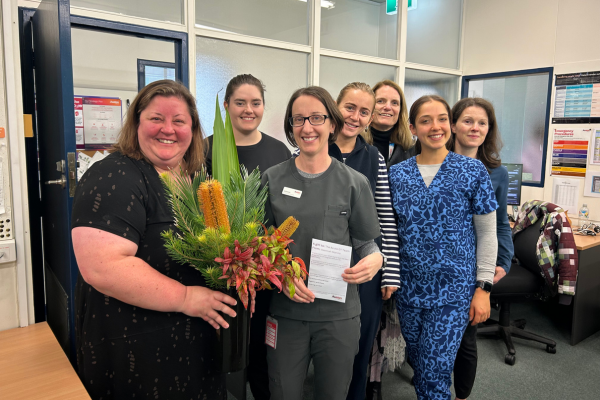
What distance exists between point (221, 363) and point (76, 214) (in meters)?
0.55

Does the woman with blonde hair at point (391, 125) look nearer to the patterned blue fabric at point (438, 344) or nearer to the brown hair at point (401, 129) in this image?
the brown hair at point (401, 129)

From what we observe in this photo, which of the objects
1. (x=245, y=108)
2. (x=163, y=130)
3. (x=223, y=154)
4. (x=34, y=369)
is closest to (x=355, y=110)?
(x=245, y=108)

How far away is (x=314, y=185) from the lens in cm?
140

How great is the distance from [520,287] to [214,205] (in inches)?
104

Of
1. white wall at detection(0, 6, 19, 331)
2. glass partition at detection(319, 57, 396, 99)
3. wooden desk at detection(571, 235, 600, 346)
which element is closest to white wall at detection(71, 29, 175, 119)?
white wall at detection(0, 6, 19, 331)

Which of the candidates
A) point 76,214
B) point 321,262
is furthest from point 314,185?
point 76,214

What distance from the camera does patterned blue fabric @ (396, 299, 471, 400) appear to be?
5.41 feet

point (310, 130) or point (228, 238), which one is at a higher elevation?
point (310, 130)

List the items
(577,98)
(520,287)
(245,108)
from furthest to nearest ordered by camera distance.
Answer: (577,98), (520,287), (245,108)

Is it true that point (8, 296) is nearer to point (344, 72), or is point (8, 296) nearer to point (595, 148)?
point (344, 72)

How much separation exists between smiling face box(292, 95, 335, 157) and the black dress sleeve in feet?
1.79

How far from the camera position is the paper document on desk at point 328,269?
1341 mm

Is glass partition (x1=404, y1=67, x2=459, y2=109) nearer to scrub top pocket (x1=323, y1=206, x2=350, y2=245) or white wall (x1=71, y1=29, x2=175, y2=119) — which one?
white wall (x1=71, y1=29, x2=175, y2=119)

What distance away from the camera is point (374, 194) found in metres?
1.76
